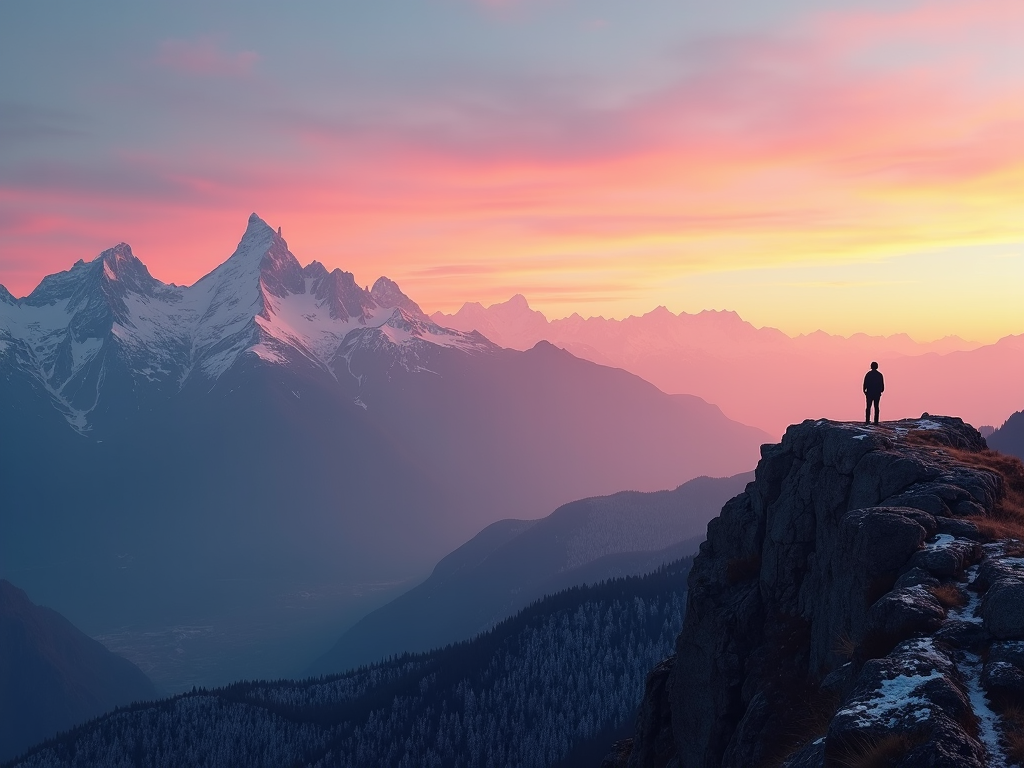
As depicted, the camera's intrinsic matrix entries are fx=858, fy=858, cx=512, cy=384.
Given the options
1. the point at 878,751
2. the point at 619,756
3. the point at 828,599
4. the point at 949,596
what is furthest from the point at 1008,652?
the point at 619,756

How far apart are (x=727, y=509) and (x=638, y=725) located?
14397 millimetres

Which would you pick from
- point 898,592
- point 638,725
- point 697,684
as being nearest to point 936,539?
point 898,592

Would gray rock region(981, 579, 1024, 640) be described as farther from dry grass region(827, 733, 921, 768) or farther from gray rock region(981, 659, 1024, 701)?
dry grass region(827, 733, 921, 768)

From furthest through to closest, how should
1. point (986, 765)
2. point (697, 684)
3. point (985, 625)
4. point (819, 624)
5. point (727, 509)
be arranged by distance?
point (727, 509), point (697, 684), point (819, 624), point (985, 625), point (986, 765)

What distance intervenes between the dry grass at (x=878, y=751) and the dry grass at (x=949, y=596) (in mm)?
8663

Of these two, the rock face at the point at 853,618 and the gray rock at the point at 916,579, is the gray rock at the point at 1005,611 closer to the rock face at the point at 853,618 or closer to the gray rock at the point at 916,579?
the rock face at the point at 853,618

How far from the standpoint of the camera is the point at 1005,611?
84.3 ft

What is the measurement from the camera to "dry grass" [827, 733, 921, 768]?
19844 mm

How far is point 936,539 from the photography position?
32.6 meters

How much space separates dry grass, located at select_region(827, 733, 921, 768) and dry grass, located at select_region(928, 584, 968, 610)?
28.4 feet

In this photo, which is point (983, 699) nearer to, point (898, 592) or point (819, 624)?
point (898, 592)

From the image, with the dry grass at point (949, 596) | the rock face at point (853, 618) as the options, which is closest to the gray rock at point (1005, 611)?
the rock face at point (853, 618)

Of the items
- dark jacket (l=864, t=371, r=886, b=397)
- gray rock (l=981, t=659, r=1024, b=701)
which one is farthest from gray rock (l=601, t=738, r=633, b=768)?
gray rock (l=981, t=659, r=1024, b=701)

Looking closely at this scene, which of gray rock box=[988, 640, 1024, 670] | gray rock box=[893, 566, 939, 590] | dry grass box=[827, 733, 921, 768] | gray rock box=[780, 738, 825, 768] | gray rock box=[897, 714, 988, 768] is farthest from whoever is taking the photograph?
gray rock box=[893, 566, 939, 590]
